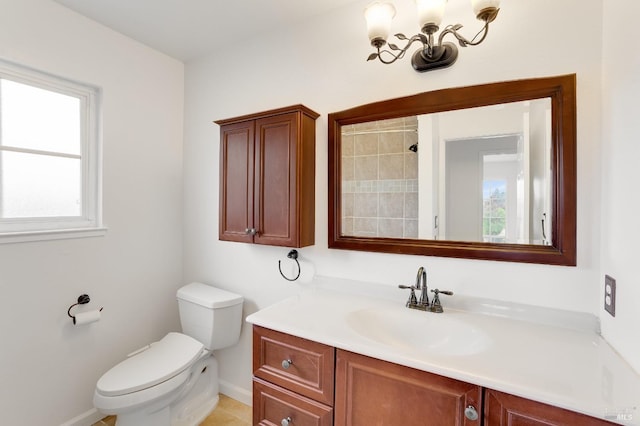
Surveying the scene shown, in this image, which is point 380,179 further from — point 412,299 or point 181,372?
point 181,372

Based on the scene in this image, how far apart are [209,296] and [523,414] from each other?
170cm

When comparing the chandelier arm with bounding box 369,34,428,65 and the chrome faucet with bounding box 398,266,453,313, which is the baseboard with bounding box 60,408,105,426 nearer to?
the chrome faucet with bounding box 398,266,453,313

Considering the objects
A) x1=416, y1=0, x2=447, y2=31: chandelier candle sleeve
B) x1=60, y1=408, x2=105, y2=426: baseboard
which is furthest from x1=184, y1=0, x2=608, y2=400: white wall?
x1=60, y1=408, x2=105, y2=426: baseboard

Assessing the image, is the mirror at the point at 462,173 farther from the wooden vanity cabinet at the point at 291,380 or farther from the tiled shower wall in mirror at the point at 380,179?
the wooden vanity cabinet at the point at 291,380

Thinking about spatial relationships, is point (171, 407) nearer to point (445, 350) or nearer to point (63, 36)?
point (445, 350)

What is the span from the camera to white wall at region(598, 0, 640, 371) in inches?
33.7

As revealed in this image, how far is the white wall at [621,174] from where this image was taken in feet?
2.81

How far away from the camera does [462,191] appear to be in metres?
1.32

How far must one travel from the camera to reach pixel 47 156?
1670 millimetres

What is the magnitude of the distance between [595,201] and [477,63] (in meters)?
0.73

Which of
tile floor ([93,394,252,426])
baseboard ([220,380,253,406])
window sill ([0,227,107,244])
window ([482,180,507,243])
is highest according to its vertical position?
window ([482,180,507,243])

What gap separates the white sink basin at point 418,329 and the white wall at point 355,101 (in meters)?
0.17

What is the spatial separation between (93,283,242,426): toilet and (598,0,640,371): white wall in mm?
1814

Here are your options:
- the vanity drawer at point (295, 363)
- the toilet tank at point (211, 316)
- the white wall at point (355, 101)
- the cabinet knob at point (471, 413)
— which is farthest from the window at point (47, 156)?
the cabinet knob at point (471, 413)
